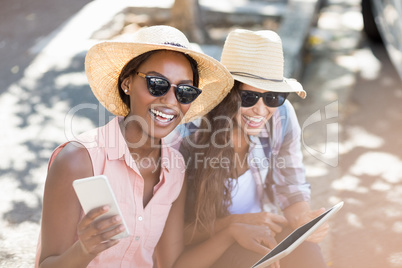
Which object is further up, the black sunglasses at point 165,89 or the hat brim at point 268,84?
the black sunglasses at point 165,89

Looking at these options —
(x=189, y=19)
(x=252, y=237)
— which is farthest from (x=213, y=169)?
(x=189, y=19)

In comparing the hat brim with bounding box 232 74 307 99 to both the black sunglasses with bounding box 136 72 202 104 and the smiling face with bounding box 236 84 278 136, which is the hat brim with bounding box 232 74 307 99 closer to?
the smiling face with bounding box 236 84 278 136

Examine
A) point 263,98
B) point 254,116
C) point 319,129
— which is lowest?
point 319,129

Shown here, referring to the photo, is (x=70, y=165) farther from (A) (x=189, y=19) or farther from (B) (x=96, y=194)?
(A) (x=189, y=19)

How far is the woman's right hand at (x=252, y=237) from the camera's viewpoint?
273 centimetres

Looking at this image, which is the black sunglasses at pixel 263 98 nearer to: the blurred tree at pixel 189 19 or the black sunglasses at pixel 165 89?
the black sunglasses at pixel 165 89

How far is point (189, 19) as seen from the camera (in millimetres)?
6848

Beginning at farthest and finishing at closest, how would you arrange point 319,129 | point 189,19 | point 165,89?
point 189,19, point 319,129, point 165,89

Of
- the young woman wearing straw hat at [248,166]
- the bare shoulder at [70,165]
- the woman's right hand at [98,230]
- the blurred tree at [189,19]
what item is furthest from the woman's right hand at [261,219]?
the blurred tree at [189,19]

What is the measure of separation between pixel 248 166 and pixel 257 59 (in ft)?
2.02

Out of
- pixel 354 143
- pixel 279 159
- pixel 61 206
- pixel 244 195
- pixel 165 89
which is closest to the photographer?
pixel 61 206

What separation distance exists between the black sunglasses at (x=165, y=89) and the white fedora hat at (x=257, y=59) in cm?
49

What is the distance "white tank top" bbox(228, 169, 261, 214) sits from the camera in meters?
2.97

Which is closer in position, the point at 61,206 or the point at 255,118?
the point at 61,206
